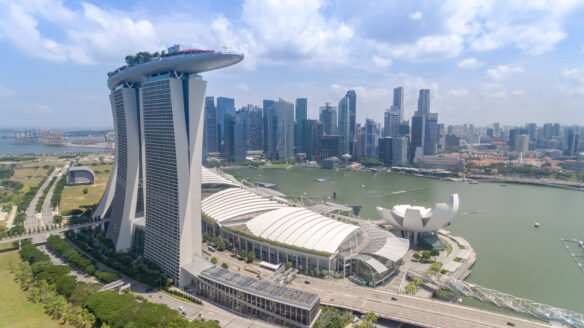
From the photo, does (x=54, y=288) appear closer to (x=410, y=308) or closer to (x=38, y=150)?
(x=410, y=308)

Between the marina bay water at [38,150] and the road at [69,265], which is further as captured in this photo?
the marina bay water at [38,150]

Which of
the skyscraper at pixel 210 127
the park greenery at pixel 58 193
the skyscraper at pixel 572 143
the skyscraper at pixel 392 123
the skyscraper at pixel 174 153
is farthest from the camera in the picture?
the skyscraper at pixel 392 123

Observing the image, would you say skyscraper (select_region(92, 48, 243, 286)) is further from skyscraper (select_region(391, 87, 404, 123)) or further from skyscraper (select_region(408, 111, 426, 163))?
skyscraper (select_region(391, 87, 404, 123))

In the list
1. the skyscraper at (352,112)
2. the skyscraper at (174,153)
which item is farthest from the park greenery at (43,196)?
the skyscraper at (352,112)

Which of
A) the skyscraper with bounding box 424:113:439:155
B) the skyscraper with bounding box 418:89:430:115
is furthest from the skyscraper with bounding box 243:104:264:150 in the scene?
the skyscraper with bounding box 418:89:430:115

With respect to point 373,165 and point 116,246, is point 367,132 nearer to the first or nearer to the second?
point 373,165

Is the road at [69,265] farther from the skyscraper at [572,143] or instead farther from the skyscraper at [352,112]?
the skyscraper at [572,143]
